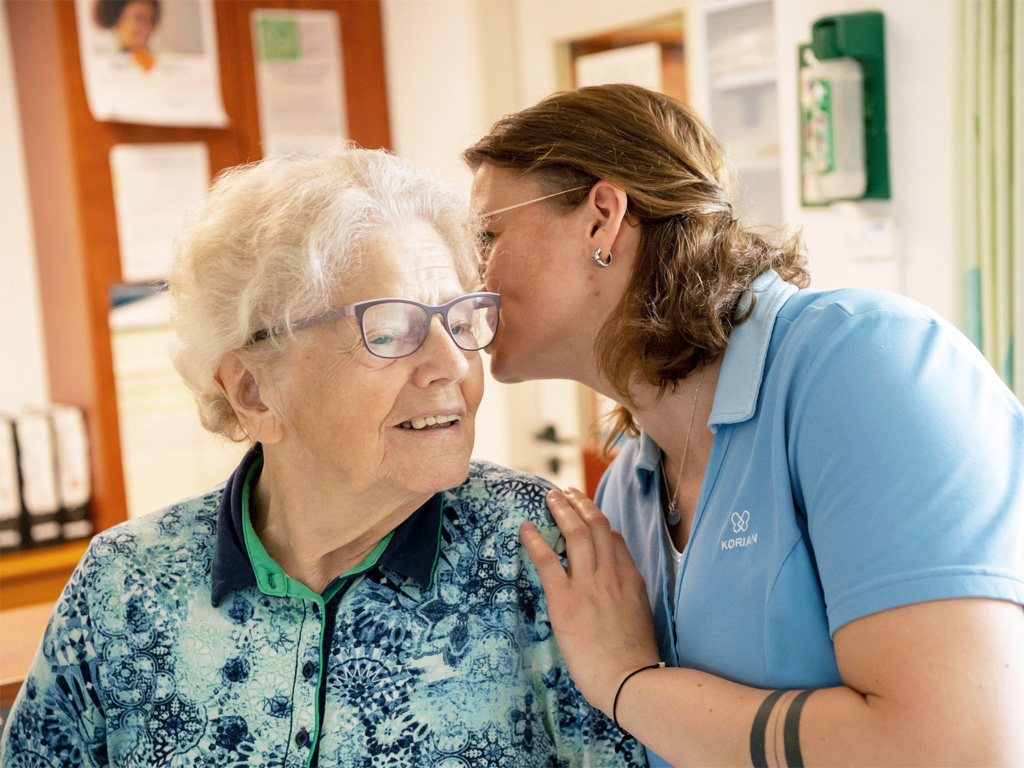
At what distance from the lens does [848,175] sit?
8.74ft

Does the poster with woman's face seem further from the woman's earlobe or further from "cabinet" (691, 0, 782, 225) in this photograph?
the woman's earlobe

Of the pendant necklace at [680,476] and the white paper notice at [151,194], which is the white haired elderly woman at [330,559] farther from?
the white paper notice at [151,194]

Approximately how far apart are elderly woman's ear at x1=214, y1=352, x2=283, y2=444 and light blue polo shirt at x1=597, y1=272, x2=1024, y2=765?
54 cm

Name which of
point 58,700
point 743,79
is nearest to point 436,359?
point 58,700

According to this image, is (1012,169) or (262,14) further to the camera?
(262,14)

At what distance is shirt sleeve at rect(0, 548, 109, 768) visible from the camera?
1.38 metres

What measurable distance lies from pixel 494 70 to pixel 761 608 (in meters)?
2.85

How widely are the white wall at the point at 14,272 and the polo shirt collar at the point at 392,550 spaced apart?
2.54 m

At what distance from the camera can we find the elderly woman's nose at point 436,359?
1.32 m

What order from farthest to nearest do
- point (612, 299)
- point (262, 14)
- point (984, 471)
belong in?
point (262, 14) < point (612, 299) < point (984, 471)

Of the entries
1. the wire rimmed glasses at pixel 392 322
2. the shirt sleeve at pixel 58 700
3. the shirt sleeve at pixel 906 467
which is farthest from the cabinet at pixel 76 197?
the shirt sleeve at pixel 906 467

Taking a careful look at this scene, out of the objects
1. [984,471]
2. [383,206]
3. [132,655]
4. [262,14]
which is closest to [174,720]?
[132,655]

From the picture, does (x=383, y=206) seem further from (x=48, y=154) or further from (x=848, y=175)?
(x=48, y=154)

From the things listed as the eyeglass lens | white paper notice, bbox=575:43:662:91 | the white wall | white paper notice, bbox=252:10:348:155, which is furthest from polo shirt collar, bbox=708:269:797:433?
the white wall
